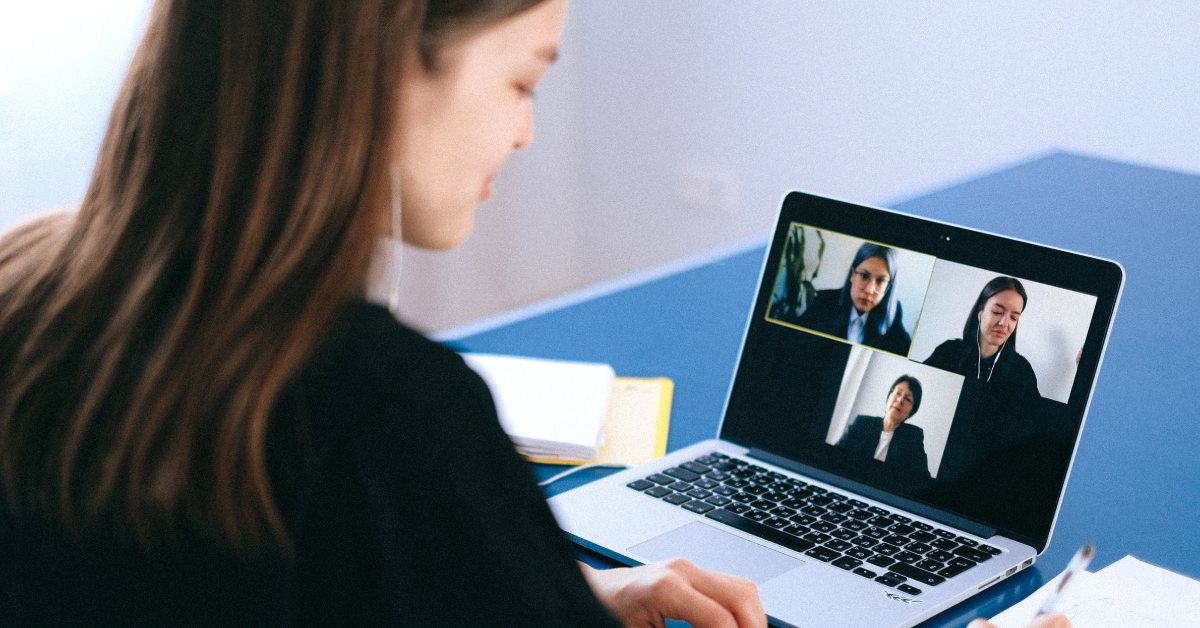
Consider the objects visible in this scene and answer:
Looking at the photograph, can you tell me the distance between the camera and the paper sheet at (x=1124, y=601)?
79 centimetres

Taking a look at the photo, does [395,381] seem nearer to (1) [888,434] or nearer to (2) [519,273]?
(1) [888,434]

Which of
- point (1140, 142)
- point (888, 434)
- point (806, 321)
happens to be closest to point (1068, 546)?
point (888, 434)

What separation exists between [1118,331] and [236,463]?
1089mm

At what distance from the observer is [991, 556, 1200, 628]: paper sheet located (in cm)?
79

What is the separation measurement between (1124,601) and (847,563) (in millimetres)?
192

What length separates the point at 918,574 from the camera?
84cm

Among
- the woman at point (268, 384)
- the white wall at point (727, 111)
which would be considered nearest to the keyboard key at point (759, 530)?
the woman at point (268, 384)

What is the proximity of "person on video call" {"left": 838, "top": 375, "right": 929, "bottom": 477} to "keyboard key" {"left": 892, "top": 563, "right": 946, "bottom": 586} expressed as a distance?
0.11 m

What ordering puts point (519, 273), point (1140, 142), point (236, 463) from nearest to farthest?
point (236, 463), point (1140, 142), point (519, 273)

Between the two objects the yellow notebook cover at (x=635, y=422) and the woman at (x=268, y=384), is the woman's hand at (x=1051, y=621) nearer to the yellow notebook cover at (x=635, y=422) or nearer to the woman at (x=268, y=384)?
the woman at (x=268, y=384)

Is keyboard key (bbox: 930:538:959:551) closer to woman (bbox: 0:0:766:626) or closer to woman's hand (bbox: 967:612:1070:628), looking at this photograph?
woman's hand (bbox: 967:612:1070:628)

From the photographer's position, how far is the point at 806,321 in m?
1.05

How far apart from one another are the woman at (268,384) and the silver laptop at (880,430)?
30 centimetres

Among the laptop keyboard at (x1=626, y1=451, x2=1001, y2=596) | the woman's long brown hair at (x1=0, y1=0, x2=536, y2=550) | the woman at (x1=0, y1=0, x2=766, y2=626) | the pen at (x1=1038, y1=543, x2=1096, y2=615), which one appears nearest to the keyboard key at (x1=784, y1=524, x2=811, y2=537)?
the laptop keyboard at (x1=626, y1=451, x2=1001, y2=596)
